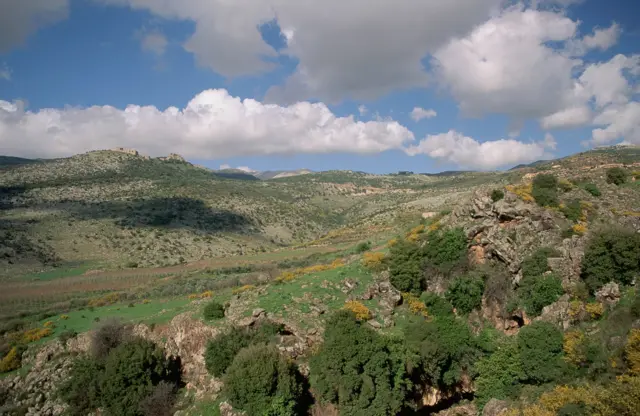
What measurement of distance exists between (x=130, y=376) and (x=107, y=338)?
3.60 m

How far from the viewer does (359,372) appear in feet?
62.0

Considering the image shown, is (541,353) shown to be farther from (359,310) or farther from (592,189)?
(592,189)

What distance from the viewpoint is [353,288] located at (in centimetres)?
2659

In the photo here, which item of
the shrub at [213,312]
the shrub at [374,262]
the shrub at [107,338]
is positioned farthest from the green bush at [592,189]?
the shrub at [107,338]

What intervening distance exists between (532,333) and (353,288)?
11.0 metres

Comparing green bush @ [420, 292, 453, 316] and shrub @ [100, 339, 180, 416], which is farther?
green bush @ [420, 292, 453, 316]

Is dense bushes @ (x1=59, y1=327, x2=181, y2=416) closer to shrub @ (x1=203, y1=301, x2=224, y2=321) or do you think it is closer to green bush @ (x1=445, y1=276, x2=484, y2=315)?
shrub @ (x1=203, y1=301, x2=224, y2=321)

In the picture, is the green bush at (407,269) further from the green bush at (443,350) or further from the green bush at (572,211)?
the green bush at (572,211)

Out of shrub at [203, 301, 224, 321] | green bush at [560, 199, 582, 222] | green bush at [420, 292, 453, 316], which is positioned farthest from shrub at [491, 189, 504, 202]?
shrub at [203, 301, 224, 321]

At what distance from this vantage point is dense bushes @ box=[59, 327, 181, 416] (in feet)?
65.5

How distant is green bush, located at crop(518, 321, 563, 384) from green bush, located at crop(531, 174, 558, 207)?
9.76 meters

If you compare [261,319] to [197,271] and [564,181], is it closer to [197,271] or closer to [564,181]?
[564,181]

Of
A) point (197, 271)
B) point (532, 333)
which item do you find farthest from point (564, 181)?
point (197, 271)

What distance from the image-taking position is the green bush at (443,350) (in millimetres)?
20656
